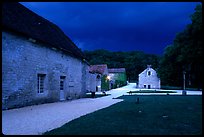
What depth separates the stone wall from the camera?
502 inches

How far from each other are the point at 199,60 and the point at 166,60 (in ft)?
124

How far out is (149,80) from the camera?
56.7 metres

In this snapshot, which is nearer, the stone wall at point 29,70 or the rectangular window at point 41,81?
the stone wall at point 29,70

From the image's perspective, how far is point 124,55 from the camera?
108 m

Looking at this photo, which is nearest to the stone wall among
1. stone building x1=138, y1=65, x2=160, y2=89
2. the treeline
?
the treeline

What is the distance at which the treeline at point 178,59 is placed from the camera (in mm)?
10043

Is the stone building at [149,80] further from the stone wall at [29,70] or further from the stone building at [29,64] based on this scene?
the stone wall at [29,70]

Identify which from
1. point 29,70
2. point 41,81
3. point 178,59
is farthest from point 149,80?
point 29,70

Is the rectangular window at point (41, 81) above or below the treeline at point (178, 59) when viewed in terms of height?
below

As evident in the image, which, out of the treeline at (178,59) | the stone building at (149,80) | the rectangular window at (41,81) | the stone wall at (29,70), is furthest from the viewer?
the stone building at (149,80)

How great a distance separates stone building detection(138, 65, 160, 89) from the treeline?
1632mm

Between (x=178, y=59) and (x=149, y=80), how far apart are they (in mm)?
40247

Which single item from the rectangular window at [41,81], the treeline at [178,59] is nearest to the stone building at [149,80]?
the treeline at [178,59]

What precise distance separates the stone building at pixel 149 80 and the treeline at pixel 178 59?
163cm
